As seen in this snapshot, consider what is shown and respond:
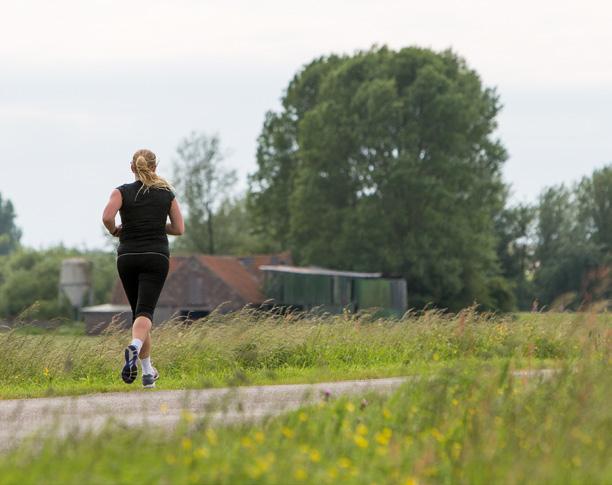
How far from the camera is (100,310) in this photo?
75000mm

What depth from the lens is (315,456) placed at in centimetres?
630

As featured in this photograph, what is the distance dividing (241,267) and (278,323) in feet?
177

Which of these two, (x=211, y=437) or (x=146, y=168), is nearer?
(x=211, y=437)

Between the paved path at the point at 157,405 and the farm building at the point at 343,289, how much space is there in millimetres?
44078

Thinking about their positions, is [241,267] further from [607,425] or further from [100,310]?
[607,425]

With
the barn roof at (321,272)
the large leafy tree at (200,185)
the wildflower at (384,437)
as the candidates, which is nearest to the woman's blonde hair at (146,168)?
the wildflower at (384,437)

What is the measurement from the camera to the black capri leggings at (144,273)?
11.5 m

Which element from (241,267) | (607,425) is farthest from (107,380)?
(241,267)

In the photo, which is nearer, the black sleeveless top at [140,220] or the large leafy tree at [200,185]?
the black sleeveless top at [140,220]

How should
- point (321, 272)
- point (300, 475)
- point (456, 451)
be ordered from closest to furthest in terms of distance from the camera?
point (300, 475) < point (456, 451) < point (321, 272)

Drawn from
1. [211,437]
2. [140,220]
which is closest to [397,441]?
[211,437]

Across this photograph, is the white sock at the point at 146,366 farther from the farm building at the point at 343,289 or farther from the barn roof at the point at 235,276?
the barn roof at the point at 235,276

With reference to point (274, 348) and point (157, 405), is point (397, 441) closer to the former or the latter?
point (157, 405)

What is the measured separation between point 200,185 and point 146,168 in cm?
7504
